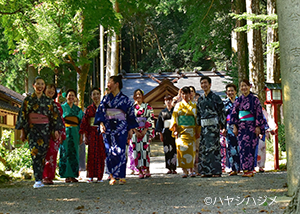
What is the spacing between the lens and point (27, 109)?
299 inches

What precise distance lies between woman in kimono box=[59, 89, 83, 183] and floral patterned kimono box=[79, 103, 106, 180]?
1.23 feet

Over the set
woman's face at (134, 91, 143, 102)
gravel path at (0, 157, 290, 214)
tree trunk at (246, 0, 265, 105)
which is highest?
tree trunk at (246, 0, 265, 105)

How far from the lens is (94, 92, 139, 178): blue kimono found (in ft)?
24.8

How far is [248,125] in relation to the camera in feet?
27.5

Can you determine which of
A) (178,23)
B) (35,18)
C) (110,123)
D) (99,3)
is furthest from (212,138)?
(178,23)

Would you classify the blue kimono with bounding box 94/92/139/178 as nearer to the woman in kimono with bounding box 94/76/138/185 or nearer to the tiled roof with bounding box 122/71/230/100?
the woman in kimono with bounding box 94/76/138/185

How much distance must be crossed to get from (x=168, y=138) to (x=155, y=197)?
4587 millimetres

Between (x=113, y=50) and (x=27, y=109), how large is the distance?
36.8ft

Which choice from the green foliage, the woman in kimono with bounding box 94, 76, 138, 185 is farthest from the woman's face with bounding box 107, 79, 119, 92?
the green foliage

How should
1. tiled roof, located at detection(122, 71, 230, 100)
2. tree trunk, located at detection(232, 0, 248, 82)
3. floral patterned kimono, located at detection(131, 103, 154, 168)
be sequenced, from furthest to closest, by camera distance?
tiled roof, located at detection(122, 71, 230, 100)
tree trunk, located at detection(232, 0, 248, 82)
floral patterned kimono, located at detection(131, 103, 154, 168)

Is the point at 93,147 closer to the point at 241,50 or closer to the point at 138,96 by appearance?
the point at 138,96

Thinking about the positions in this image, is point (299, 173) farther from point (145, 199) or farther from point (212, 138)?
point (212, 138)

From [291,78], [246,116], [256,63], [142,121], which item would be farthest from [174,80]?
[291,78]

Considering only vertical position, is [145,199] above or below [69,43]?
below
